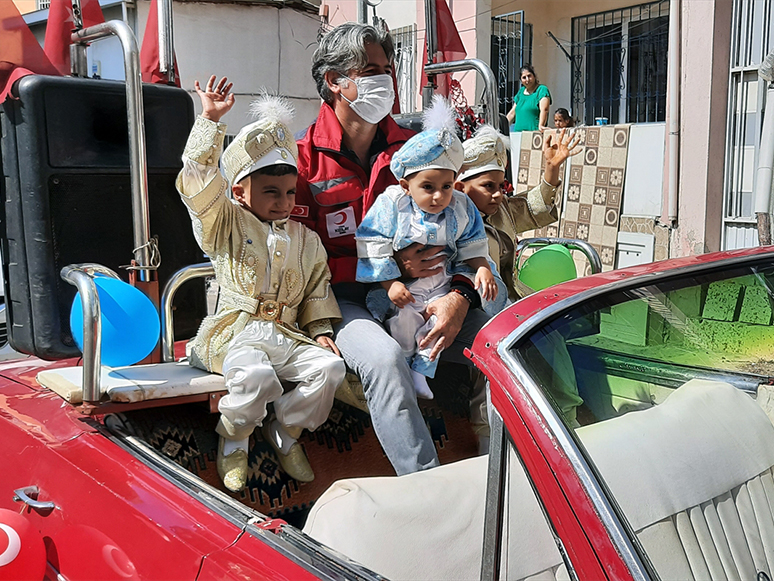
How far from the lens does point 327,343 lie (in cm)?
266

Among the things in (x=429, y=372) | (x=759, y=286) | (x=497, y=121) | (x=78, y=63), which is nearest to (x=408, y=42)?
(x=497, y=121)

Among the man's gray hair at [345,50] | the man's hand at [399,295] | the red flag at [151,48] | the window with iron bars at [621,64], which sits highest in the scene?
the window with iron bars at [621,64]

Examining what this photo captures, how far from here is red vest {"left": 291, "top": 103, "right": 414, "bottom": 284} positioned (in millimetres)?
2920

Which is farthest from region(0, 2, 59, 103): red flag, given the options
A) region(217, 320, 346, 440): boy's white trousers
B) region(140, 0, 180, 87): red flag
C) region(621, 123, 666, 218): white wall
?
region(621, 123, 666, 218): white wall

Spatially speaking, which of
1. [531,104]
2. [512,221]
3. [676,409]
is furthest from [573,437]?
[531,104]

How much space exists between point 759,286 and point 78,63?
99.0 inches

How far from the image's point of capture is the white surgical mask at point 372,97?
9.53 ft

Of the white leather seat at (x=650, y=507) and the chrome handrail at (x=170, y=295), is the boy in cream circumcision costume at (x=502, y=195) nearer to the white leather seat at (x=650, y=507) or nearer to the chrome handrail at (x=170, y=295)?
the chrome handrail at (x=170, y=295)

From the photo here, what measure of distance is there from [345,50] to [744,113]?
536cm

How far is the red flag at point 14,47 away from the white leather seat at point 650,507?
6.92 ft

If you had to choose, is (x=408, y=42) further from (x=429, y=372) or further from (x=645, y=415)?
(x=645, y=415)

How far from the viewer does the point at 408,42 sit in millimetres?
10617

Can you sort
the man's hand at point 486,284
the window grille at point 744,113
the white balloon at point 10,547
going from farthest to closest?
the window grille at point 744,113, the man's hand at point 486,284, the white balloon at point 10,547

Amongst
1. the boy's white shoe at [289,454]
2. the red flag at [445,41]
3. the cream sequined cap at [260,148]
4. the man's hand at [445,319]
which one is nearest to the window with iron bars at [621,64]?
the red flag at [445,41]
